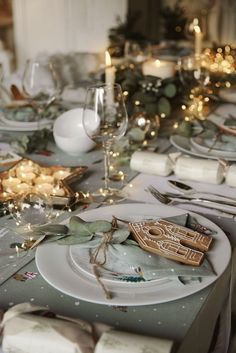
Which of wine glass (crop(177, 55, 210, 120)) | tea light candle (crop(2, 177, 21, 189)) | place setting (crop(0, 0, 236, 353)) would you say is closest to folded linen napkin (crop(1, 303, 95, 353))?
place setting (crop(0, 0, 236, 353))

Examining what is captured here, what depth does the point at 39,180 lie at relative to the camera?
3.79 ft

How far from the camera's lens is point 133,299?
2.36ft

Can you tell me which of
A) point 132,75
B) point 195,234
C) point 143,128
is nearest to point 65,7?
point 132,75

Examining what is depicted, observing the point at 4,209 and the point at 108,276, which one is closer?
the point at 108,276

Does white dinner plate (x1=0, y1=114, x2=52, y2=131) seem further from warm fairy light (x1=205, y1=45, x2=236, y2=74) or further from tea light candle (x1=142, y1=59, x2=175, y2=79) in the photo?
warm fairy light (x1=205, y1=45, x2=236, y2=74)

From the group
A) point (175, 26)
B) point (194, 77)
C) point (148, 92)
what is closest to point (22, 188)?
point (148, 92)

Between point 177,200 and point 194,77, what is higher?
point 194,77

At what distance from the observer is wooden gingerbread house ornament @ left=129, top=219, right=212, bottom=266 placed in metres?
0.79

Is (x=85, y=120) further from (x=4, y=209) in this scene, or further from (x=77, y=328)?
(x=77, y=328)

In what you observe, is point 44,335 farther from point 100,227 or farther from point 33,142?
point 33,142

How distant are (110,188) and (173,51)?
5.96 ft

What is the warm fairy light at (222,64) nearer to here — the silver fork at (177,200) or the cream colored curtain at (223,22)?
the silver fork at (177,200)

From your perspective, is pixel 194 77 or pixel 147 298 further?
pixel 194 77

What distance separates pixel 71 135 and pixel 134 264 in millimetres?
669
